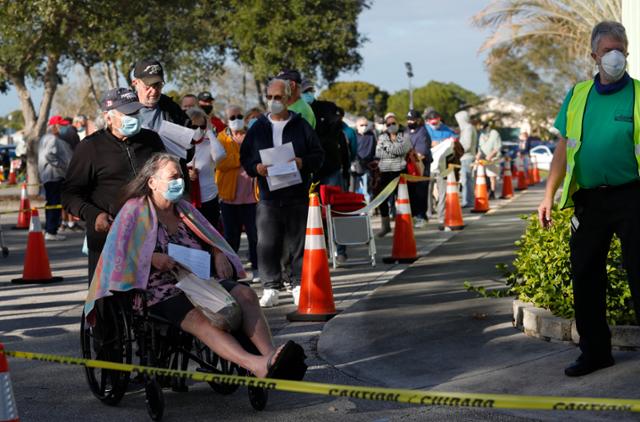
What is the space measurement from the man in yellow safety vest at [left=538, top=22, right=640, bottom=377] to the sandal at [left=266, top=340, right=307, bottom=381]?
165 cm

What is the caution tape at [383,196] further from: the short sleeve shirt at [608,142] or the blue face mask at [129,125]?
the short sleeve shirt at [608,142]

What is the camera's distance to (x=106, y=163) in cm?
686

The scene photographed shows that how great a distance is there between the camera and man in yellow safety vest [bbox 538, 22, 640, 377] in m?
6.12

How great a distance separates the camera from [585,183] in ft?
20.6

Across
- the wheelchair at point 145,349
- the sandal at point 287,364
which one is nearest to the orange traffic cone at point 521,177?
the wheelchair at point 145,349

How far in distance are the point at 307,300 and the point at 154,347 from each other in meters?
3.07

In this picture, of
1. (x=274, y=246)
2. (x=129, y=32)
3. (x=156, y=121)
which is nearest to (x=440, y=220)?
(x=274, y=246)

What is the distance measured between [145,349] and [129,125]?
4.78ft

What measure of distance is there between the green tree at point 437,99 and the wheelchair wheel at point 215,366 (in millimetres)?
122362

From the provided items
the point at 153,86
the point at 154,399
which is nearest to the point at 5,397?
the point at 154,399

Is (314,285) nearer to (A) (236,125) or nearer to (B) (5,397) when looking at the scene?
(A) (236,125)

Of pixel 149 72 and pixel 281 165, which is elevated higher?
pixel 149 72

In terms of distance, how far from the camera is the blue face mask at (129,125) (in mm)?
6805

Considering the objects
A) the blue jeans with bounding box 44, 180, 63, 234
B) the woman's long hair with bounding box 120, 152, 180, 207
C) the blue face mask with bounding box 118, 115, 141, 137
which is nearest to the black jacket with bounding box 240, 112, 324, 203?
the blue face mask with bounding box 118, 115, 141, 137
